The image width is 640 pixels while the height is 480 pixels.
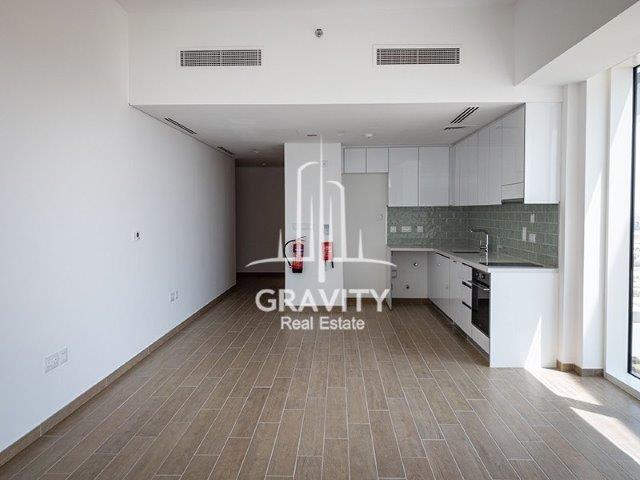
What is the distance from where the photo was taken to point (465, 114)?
478 cm

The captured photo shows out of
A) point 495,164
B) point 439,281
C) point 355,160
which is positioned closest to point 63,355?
point 495,164

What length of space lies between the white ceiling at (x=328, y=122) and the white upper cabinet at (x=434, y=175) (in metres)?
0.25

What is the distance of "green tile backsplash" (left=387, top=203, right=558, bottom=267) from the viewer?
4605 mm

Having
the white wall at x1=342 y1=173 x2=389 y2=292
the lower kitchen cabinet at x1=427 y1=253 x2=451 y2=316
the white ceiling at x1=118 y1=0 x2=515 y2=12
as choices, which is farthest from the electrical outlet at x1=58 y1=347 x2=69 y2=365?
the white wall at x1=342 y1=173 x2=389 y2=292

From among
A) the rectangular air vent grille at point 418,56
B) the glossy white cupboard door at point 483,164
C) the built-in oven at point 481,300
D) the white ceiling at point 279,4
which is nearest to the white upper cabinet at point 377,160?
the glossy white cupboard door at point 483,164

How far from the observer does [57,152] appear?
321 centimetres

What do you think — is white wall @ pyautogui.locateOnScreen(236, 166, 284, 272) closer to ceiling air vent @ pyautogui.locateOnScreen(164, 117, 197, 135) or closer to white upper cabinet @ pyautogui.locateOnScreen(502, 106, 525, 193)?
ceiling air vent @ pyautogui.locateOnScreen(164, 117, 197, 135)

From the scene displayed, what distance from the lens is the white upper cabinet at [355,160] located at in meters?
7.09

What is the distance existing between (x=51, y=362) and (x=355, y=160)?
4.95 m

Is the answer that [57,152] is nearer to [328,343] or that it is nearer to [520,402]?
[328,343]

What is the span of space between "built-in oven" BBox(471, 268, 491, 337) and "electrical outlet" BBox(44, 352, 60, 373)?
3426 mm

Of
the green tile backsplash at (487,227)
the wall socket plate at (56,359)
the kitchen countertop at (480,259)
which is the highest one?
the green tile backsplash at (487,227)

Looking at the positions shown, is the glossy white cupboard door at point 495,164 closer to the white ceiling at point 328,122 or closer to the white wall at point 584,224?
the white ceiling at point 328,122

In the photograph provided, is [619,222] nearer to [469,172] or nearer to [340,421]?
[469,172]
